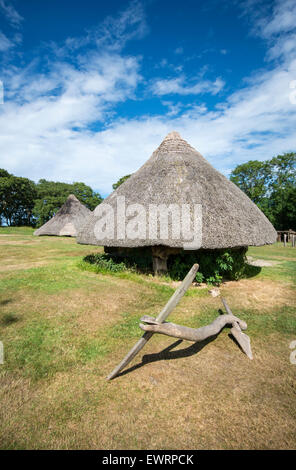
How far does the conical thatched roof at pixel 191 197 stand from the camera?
265 inches

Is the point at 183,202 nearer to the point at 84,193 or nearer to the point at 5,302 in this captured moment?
the point at 5,302

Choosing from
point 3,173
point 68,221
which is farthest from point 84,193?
point 68,221

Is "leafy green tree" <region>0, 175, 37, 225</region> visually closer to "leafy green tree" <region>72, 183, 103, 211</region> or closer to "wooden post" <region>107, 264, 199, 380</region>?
"leafy green tree" <region>72, 183, 103, 211</region>

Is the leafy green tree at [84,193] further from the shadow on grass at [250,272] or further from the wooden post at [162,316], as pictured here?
the wooden post at [162,316]

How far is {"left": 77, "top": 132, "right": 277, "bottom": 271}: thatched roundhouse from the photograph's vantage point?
670 cm

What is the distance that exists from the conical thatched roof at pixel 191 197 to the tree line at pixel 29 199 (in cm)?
3239

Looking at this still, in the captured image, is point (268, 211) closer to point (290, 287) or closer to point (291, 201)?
point (291, 201)

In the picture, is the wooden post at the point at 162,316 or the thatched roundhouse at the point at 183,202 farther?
the thatched roundhouse at the point at 183,202

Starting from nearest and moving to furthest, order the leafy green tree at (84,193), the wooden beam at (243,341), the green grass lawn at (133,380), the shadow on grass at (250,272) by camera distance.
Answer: the green grass lawn at (133,380) < the wooden beam at (243,341) < the shadow on grass at (250,272) < the leafy green tree at (84,193)

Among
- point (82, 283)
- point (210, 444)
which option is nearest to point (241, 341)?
point (210, 444)

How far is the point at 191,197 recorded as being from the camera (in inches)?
282

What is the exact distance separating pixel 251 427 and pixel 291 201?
117 feet

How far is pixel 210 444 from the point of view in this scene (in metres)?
2.18

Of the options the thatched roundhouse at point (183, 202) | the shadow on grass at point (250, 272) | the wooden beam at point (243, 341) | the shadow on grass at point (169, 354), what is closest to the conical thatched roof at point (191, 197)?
the thatched roundhouse at point (183, 202)
